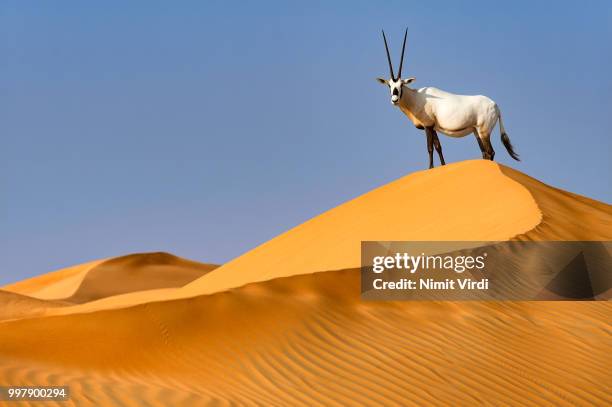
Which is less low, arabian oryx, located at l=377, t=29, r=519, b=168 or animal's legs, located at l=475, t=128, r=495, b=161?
arabian oryx, located at l=377, t=29, r=519, b=168

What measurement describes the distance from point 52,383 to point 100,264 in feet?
107

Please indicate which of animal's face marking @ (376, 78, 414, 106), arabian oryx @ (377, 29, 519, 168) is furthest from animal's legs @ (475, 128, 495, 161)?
animal's face marking @ (376, 78, 414, 106)

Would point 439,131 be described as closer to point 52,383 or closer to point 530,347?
point 530,347

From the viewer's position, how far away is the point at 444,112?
20.4 m

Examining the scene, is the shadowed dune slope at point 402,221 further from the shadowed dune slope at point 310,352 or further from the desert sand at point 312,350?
the shadowed dune slope at point 310,352

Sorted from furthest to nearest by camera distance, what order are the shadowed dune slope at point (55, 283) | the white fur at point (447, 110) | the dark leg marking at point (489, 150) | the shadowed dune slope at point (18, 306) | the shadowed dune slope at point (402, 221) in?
the shadowed dune slope at point (55, 283)
the shadowed dune slope at point (18, 306)
the dark leg marking at point (489, 150)
the white fur at point (447, 110)
the shadowed dune slope at point (402, 221)

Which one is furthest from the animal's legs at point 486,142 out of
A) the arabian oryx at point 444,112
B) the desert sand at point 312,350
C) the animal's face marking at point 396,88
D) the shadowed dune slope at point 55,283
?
the shadowed dune slope at point 55,283

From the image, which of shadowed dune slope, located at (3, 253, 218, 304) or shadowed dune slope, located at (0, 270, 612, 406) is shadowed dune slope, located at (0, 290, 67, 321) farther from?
shadowed dune slope, located at (3, 253, 218, 304)

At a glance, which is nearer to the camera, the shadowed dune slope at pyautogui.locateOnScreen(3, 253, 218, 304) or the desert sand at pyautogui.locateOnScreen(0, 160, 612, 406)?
the desert sand at pyautogui.locateOnScreen(0, 160, 612, 406)
